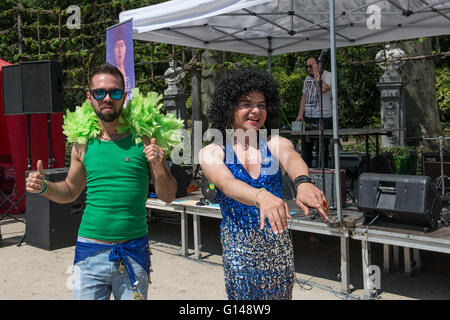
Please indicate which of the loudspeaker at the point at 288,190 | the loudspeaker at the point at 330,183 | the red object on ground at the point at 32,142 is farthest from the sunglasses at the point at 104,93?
the red object on ground at the point at 32,142

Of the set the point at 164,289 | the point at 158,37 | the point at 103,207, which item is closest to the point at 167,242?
the point at 164,289

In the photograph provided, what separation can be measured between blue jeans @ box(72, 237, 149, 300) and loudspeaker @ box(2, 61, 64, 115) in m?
4.34

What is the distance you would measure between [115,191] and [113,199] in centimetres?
4

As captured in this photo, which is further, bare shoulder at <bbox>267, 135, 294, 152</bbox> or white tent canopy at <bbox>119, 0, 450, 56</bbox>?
white tent canopy at <bbox>119, 0, 450, 56</bbox>

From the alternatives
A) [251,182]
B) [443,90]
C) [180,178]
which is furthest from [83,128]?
[443,90]

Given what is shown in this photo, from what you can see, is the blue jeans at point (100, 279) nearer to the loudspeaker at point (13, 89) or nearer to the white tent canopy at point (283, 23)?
the white tent canopy at point (283, 23)

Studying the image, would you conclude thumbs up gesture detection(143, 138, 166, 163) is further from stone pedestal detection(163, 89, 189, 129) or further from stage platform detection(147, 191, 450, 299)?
stone pedestal detection(163, 89, 189, 129)

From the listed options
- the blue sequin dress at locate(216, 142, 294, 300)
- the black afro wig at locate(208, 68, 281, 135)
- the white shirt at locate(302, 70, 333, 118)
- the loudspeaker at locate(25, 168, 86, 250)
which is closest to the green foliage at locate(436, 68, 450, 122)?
the white shirt at locate(302, 70, 333, 118)

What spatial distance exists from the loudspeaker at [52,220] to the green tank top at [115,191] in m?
Answer: 3.67

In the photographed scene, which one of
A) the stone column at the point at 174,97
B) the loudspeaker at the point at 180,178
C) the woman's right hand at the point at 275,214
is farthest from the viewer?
the stone column at the point at 174,97

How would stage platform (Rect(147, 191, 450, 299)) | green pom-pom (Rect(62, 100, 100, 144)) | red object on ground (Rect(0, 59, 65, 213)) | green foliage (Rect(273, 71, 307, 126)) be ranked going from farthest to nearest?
1. green foliage (Rect(273, 71, 307, 126))
2. red object on ground (Rect(0, 59, 65, 213))
3. stage platform (Rect(147, 191, 450, 299))
4. green pom-pom (Rect(62, 100, 100, 144))

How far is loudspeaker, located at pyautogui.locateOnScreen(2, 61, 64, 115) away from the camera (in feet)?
19.3

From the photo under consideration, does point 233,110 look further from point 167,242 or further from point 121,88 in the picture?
point 167,242

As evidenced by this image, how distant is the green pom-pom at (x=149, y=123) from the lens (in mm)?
2154
